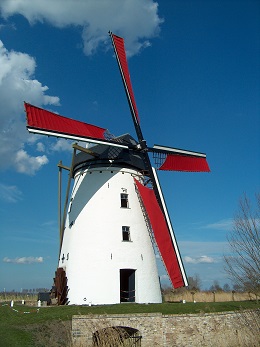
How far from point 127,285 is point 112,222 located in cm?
352

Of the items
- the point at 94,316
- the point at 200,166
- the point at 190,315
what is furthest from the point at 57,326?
the point at 200,166

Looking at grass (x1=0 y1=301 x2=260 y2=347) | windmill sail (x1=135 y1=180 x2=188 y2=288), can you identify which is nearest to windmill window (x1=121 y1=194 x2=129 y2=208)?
windmill sail (x1=135 y1=180 x2=188 y2=288)

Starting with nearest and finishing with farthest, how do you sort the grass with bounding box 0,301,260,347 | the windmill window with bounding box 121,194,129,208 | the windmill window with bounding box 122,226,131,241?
the grass with bounding box 0,301,260,347 < the windmill window with bounding box 122,226,131,241 < the windmill window with bounding box 121,194,129,208

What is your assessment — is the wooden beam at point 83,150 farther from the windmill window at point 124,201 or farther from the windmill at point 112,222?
the windmill window at point 124,201

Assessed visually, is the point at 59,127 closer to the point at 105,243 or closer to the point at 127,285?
the point at 105,243

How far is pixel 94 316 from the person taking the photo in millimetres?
13523

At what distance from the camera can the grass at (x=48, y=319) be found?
11.7m

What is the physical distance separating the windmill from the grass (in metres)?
2.40

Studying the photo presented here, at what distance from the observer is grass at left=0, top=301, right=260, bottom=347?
1169cm

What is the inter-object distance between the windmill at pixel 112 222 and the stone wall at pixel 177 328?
3472 millimetres

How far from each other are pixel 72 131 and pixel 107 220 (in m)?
4.66

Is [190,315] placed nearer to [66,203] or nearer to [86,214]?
[86,214]

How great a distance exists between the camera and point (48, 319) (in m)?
13.4

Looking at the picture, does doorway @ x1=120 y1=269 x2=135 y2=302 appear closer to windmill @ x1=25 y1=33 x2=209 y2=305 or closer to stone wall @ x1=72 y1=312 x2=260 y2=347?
windmill @ x1=25 y1=33 x2=209 y2=305
